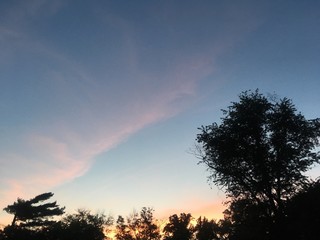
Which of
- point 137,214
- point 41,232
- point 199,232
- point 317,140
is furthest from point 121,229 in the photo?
point 317,140

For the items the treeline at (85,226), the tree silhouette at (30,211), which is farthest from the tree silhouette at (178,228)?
the tree silhouette at (30,211)

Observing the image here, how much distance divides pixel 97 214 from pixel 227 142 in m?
70.3

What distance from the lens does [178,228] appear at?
326 ft

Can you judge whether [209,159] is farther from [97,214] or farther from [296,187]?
[97,214]

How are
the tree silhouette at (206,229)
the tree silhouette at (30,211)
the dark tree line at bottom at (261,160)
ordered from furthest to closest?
the tree silhouette at (206,229) < the tree silhouette at (30,211) < the dark tree line at bottom at (261,160)

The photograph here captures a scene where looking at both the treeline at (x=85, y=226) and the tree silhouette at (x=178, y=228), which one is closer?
the treeline at (x=85, y=226)

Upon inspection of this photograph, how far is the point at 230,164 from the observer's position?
36.4 m

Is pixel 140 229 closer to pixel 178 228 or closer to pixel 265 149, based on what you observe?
pixel 178 228

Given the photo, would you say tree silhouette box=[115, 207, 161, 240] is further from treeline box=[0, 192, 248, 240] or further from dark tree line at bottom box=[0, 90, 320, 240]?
dark tree line at bottom box=[0, 90, 320, 240]

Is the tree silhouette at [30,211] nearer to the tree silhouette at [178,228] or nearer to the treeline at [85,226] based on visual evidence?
the treeline at [85,226]

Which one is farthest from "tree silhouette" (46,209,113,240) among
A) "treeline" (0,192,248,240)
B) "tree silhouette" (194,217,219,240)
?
"tree silhouette" (194,217,219,240)

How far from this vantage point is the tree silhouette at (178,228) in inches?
3807

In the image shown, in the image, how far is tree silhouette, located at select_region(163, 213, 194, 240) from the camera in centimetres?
9669

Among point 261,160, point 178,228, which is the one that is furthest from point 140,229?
point 261,160
